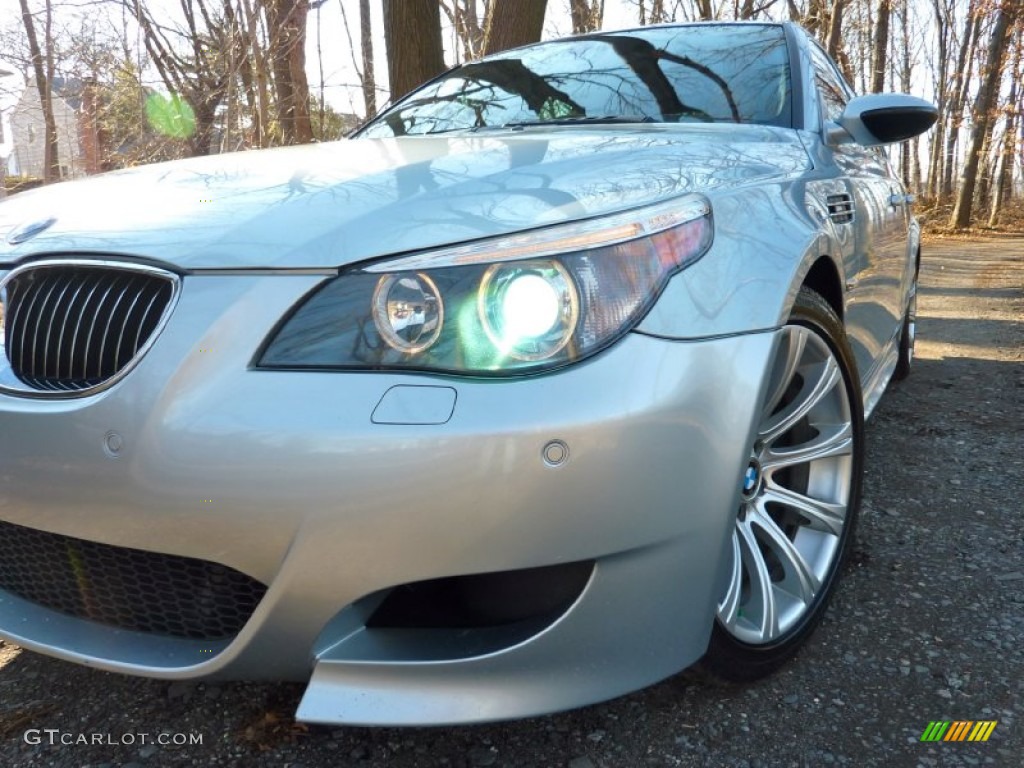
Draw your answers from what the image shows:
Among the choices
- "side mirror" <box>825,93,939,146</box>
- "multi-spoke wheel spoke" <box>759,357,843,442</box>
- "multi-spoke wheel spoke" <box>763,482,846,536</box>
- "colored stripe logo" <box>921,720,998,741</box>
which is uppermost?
"side mirror" <box>825,93,939,146</box>

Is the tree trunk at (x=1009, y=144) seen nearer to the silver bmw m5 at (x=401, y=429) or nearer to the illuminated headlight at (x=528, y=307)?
the silver bmw m5 at (x=401, y=429)

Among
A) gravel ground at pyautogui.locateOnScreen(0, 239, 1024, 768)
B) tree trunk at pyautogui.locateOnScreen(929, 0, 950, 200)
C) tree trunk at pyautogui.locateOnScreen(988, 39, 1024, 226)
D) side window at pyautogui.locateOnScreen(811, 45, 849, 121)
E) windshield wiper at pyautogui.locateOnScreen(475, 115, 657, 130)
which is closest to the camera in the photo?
gravel ground at pyautogui.locateOnScreen(0, 239, 1024, 768)

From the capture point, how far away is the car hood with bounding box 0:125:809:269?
141 cm

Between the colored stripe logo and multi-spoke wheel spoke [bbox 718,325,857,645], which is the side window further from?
the colored stripe logo

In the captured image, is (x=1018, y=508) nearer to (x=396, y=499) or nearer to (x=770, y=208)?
(x=770, y=208)

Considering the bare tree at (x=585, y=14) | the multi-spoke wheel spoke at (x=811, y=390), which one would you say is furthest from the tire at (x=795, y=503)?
the bare tree at (x=585, y=14)

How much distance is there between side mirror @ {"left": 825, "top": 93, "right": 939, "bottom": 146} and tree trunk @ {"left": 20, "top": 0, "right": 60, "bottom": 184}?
928 centimetres

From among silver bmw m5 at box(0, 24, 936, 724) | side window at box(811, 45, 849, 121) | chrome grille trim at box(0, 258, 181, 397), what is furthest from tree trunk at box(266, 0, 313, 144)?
silver bmw m5 at box(0, 24, 936, 724)

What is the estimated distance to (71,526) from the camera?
139 centimetres

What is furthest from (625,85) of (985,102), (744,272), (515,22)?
(985,102)

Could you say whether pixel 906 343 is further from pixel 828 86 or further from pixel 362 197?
pixel 362 197

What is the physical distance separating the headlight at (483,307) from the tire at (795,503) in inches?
15.0

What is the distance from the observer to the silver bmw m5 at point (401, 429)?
1.25 m

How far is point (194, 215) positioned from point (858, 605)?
1.78m
